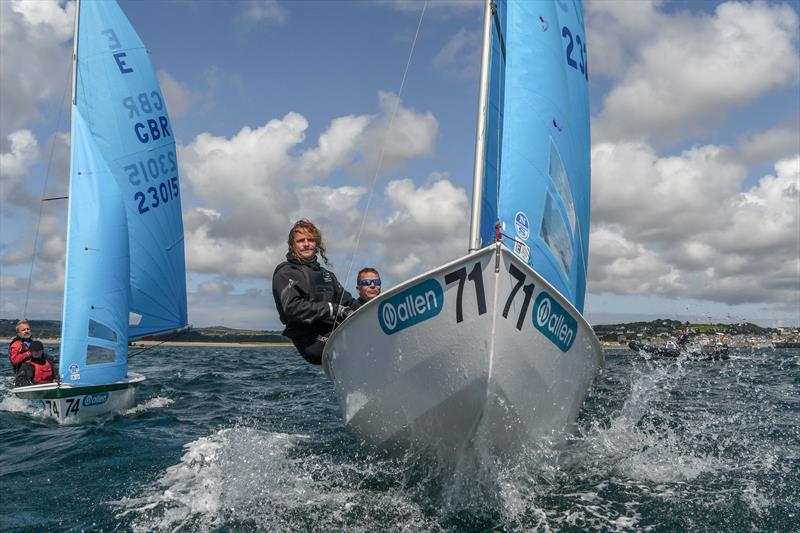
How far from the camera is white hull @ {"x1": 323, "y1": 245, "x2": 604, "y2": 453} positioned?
4.46 metres

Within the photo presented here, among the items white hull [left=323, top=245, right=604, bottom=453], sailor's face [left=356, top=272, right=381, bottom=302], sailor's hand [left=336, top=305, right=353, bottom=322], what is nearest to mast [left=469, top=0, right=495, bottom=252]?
white hull [left=323, top=245, right=604, bottom=453]

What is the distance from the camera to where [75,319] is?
12.0 meters

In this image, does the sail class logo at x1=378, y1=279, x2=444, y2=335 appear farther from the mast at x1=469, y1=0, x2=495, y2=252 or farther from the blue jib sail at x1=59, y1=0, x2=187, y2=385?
the blue jib sail at x1=59, y1=0, x2=187, y2=385

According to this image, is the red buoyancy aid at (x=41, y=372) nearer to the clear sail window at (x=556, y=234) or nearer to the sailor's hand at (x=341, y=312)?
the sailor's hand at (x=341, y=312)

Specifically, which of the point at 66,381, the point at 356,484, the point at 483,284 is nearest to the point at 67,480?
the point at 356,484

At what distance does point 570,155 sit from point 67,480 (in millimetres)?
6594

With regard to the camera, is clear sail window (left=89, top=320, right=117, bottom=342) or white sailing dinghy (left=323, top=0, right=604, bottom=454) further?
clear sail window (left=89, top=320, right=117, bottom=342)

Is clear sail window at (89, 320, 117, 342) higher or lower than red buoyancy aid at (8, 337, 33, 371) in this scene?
higher

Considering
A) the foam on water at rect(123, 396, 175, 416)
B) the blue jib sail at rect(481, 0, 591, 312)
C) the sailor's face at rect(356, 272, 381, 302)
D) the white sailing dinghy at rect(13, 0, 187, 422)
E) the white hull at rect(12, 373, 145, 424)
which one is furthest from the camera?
the foam on water at rect(123, 396, 175, 416)

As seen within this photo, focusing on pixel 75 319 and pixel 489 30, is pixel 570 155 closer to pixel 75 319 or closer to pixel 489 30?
pixel 489 30

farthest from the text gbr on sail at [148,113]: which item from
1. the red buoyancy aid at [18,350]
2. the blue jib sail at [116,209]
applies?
the red buoyancy aid at [18,350]

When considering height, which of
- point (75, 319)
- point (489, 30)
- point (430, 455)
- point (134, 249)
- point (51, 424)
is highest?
point (489, 30)

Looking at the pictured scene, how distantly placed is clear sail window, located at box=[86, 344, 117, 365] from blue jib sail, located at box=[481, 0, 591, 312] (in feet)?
30.4

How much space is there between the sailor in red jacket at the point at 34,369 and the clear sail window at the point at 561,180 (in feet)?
37.9
